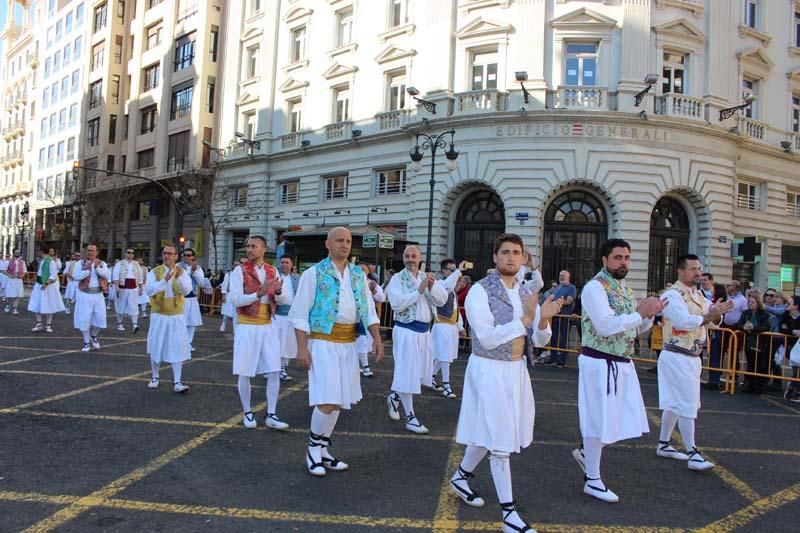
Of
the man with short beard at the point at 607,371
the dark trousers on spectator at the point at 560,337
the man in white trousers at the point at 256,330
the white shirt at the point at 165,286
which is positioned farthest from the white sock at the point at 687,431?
the dark trousers on spectator at the point at 560,337

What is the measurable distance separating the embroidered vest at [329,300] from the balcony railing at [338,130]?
79.1 feet

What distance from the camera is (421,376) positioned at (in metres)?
7.79

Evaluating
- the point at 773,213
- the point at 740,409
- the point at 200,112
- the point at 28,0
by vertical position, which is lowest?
the point at 740,409

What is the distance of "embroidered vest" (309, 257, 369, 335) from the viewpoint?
213 inches

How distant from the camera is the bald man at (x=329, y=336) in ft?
17.5

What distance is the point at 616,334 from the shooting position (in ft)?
16.8

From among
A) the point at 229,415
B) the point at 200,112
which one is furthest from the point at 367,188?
the point at 229,415

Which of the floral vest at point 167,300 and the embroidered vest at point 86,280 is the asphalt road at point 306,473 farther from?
the embroidered vest at point 86,280

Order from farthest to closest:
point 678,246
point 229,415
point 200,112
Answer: point 200,112 → point 678,246 → point 229,415

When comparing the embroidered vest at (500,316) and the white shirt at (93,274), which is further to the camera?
the white shirt at (93,274)

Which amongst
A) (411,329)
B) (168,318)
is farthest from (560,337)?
(168,318)

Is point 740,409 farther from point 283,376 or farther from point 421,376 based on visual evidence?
point 283,376

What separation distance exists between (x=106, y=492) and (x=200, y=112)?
37371 millimetres

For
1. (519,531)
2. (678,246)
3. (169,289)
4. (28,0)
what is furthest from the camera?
(28,0)
